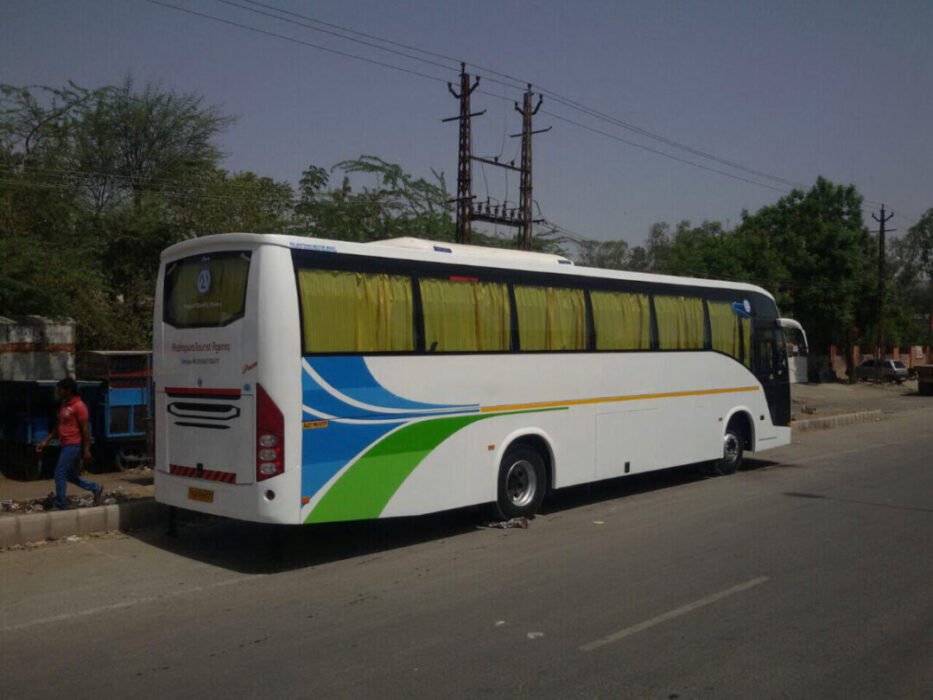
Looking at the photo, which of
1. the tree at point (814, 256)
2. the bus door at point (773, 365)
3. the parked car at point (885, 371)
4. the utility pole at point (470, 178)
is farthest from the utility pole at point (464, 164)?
the parked car at point (885, 371)

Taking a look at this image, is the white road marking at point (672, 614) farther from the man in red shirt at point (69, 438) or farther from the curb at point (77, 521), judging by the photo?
the man in red shirt at point (69, 438)

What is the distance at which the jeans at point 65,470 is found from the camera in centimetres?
999

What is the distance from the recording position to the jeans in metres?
9.99

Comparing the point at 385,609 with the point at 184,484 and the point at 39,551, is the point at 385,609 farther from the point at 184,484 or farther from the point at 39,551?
the point at 39,551

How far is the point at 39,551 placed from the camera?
9.07 metres

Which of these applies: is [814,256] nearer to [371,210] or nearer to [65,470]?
[371,210]

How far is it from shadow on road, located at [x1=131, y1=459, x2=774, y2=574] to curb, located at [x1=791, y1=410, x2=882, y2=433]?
1259 centimetres

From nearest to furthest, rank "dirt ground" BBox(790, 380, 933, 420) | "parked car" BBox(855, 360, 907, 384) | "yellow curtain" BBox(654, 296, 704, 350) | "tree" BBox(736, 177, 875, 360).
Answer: "yellow curtain" BBox(654, 296, 704, 350), "dirt ground" BBox(790, 380, 933, 420), "tree" BBox(736, 177, 875, 360), "parked car" BBox(855, 360, 907, 384)

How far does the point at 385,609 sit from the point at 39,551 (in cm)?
436

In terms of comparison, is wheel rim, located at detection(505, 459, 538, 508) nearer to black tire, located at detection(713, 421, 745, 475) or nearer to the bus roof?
the bus roof

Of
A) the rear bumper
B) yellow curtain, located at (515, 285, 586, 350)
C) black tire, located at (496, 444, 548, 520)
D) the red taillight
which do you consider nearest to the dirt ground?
yellow curtain, located at (515, 285, 586, 350)

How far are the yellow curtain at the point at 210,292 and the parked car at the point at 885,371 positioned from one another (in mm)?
49766

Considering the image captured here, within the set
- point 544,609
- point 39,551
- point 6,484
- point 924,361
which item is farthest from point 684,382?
point 924,361

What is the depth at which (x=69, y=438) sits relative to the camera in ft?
32.9
